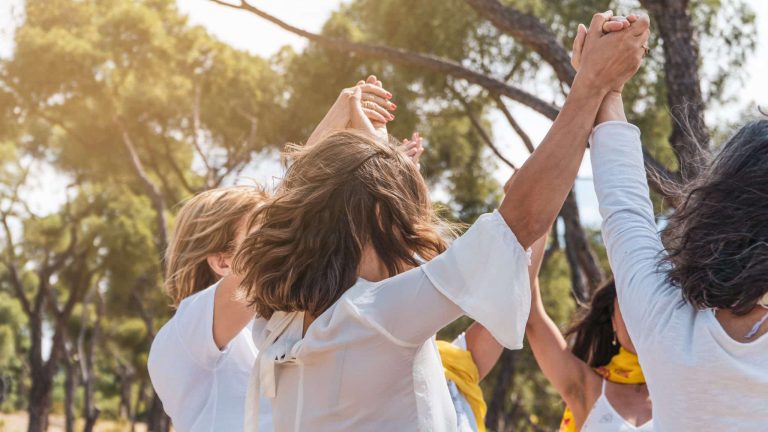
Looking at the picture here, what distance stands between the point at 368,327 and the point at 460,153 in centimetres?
1562

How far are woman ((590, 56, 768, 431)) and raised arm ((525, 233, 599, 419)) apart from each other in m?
1.20

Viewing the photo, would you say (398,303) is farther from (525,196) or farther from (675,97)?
(675,97)

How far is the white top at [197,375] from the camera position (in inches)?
108

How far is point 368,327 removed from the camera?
1.84 metres

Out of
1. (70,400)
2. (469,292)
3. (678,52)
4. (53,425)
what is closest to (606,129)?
(469,292)

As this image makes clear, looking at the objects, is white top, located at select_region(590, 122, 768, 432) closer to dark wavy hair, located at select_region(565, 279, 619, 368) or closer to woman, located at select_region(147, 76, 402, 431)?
woman, located at select_region(147, 76, 402, 431)

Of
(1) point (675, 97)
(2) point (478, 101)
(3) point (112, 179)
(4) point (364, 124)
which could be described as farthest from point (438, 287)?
(3) point (112, 179)

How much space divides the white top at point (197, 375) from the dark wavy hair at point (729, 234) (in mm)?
1412

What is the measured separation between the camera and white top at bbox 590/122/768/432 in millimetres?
1661

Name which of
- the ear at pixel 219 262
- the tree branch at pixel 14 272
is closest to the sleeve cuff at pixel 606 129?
the ear at pixel 219 262

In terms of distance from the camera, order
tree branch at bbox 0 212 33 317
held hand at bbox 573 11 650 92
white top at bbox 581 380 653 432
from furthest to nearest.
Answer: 1. tree branch at bbox 0 212 33 317
2. white top at bbox 581 380 653 432
3. held hand at bbox 573 11 650 92

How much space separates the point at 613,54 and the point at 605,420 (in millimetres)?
1426

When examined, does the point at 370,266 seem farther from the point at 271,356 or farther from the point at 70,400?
the point at 70,400

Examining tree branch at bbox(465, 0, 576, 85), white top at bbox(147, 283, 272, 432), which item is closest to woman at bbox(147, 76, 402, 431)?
white top at bbox(147, 283, 272, 432)
